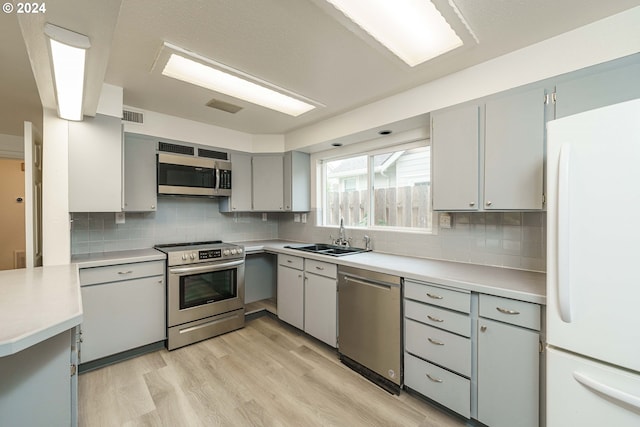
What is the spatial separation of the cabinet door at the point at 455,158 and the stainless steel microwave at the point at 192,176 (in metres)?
2.49

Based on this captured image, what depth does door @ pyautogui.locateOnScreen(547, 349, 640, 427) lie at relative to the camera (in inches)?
42.6

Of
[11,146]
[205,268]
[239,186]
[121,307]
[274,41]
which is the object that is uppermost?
[274,41]

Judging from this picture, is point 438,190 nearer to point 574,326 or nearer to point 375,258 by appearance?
point 375,258


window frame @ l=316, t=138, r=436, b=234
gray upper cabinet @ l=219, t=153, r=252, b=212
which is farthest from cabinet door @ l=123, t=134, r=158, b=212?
window frame @ l=316, t=138, r=436, b=234

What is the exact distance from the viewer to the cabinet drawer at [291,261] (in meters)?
2.93

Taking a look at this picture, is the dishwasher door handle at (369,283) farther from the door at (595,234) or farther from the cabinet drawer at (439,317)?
the door at (595,234)

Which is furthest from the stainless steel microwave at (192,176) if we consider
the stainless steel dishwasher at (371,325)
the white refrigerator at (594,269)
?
the white refrigerator at (594,269)

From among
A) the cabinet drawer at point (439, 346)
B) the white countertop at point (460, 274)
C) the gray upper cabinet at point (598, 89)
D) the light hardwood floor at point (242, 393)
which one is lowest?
the light hardwood floor at point (242, 393)

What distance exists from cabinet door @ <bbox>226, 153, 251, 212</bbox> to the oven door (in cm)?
82

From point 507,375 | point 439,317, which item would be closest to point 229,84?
point 439,317

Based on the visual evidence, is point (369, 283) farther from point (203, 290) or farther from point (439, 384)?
point (203, 290)

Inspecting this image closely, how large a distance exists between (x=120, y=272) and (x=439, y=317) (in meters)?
2.71

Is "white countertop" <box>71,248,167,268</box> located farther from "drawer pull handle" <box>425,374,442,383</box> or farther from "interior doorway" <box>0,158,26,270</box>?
"interior doorway" <box>0,158,26,270</box>

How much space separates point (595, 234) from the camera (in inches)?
45.4
